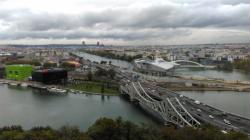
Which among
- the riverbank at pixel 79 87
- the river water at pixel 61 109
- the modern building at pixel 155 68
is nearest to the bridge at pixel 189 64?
the modern building at pixel 155 68

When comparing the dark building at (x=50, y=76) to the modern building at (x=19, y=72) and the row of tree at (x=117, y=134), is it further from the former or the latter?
the row of tree at (x=117, y=134)

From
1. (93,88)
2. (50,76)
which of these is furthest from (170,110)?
(50,76)

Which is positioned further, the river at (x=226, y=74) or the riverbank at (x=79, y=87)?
the river at (x=226, y=74)

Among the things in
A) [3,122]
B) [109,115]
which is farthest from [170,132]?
[3,122]

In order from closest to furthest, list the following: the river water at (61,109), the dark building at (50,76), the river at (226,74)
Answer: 1. the river water at (61,109)
2. the dark building at (50,76)
3. the river at (226,74)

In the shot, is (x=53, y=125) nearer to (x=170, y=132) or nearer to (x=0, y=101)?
(x=170, y=132)

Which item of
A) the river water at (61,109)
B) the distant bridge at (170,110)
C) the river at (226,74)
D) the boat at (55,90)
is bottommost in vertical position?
the river at (226,74)

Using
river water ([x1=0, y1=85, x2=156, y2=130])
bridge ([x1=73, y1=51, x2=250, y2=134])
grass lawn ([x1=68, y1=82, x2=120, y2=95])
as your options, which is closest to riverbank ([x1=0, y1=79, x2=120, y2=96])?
grass lawn ([x1=68, y1=82, x2=120, y2=95])

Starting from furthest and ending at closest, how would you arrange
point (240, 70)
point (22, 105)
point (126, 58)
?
point (126, 58), point (240, 70), point (22, 105)
